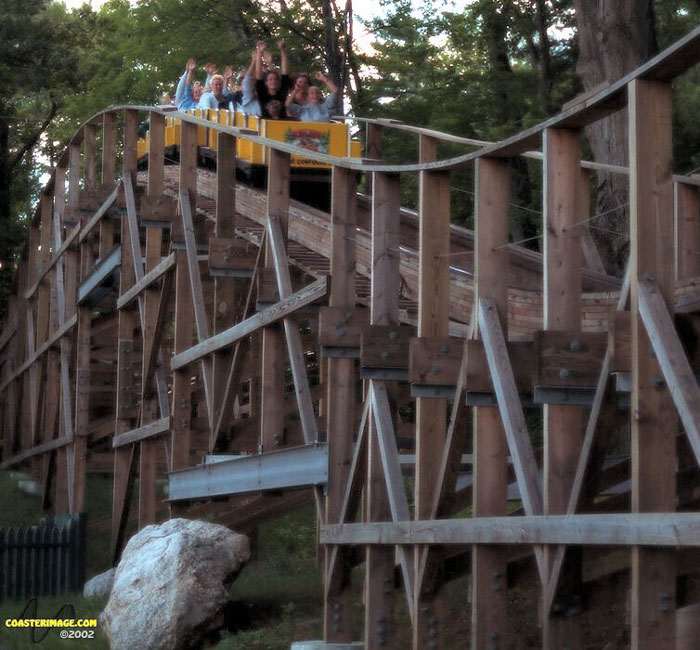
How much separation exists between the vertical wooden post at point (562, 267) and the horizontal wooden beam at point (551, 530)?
298mm

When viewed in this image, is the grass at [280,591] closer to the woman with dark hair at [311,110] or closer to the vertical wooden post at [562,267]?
the vertical wooden post at [562,267]

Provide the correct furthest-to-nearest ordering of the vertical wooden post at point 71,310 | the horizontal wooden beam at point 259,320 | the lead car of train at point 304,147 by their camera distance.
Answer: the vertical wooden post at point 71,310 < the lead car of train at point 304,147 < the horizontal wooden beam at point 259,320

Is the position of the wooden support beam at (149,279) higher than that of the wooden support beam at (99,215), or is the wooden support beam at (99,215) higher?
the wooden support beam at (99,215)

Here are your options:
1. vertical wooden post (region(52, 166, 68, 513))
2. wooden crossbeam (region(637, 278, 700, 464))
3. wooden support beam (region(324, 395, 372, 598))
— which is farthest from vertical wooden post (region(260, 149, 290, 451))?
vertical wooden post (region(52, 166, 68, 513))

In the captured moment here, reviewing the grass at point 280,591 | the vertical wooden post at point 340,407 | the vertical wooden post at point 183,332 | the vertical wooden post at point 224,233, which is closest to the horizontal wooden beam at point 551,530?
the vertical wooden post at point 340,407

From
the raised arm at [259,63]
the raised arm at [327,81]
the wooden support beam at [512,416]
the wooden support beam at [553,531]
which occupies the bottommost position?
the wooden support beam at [553,531]

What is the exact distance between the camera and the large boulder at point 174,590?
916 cm

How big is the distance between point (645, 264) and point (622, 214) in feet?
28.7

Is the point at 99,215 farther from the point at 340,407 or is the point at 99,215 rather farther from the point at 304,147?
the point at 340,407

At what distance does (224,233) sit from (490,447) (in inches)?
227

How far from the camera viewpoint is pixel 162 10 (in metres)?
26.4

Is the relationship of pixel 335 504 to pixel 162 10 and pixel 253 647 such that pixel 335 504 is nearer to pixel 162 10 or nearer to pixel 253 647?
pixel 253 647

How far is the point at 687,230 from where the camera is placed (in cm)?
732

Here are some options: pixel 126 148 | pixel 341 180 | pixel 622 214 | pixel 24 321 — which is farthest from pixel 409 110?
pixel 341 180
